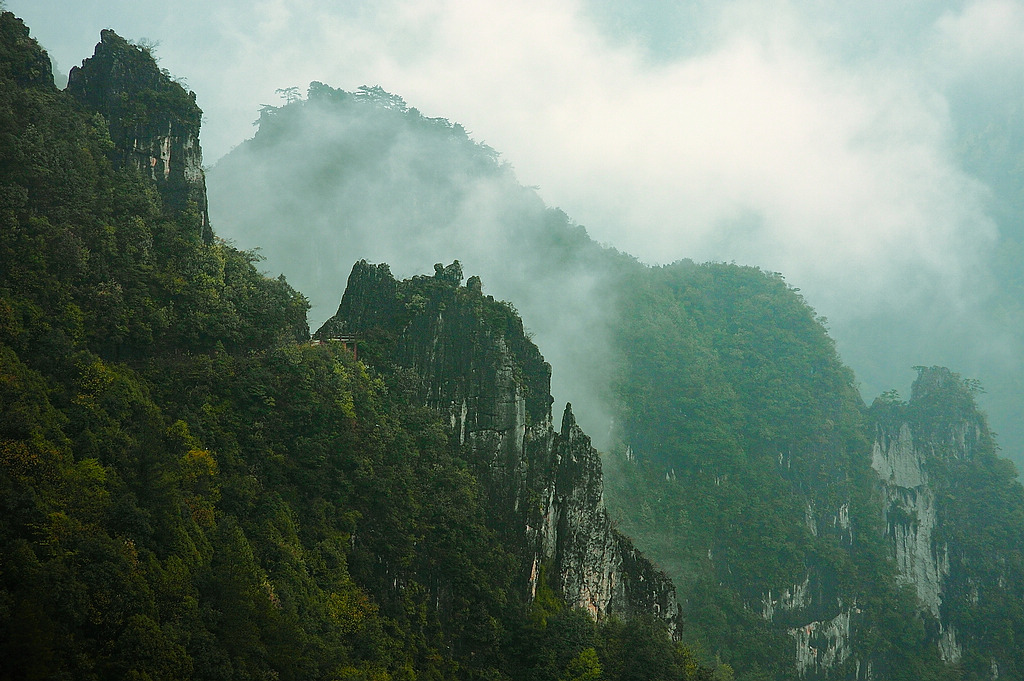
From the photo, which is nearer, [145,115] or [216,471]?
[216,471]

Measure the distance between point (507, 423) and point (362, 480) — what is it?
7024 millimetres

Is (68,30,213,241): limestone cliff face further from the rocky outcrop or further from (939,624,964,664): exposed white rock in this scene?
(939,624,964,664): exposed white rock

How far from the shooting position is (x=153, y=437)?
90.3 feet

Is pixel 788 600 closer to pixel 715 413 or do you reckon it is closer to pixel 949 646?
pixel 949 646

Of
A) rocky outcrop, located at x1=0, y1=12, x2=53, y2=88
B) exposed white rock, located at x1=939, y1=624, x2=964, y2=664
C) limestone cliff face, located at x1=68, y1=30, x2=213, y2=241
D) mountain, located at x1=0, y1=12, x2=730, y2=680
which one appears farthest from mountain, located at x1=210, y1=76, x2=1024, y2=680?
rocky outcrop, located at x1=0, y1=12, x2=53, y2=88

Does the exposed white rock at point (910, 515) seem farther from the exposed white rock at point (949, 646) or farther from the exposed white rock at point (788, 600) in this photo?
the exposed white rock at point (788, 600)

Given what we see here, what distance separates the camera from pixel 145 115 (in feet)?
117

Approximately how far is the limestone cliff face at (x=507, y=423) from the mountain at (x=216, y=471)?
0.42ft

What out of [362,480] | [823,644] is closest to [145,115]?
[362,480]

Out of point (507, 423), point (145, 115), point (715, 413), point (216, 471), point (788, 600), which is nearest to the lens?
point (216, 471)

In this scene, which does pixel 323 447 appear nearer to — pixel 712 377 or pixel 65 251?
pixel 65 251

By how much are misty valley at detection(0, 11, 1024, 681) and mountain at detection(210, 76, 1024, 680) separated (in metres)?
0.28

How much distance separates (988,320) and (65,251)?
354ft

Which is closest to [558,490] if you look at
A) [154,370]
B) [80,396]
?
[154,370]
